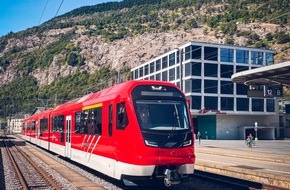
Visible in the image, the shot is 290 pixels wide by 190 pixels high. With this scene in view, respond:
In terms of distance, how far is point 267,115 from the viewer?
79438mm

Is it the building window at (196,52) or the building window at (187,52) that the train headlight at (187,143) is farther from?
the building window at (187,52)

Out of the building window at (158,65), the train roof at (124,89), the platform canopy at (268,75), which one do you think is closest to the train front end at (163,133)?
the train roof at (124,89)

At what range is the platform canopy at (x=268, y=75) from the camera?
20844 millimetres

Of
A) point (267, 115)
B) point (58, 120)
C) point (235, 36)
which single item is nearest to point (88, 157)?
point (58, 120)

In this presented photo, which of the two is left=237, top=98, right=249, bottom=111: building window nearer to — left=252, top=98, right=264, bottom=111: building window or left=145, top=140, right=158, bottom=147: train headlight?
left=252, top=98, right=264, bottom=111: building window

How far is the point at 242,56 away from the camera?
7712 cm

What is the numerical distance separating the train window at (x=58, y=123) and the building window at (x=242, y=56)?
56845 millimetres

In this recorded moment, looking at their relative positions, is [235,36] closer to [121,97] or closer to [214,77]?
[214,77]

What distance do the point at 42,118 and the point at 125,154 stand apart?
22.7 metres

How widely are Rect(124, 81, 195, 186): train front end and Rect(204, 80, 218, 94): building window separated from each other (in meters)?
60.6

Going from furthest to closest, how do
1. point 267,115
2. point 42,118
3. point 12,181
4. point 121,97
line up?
point 267,115, point 42,118, point 12,181, point 121,97

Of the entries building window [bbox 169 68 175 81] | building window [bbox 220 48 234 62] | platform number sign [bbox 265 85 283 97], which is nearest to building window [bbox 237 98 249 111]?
building window [bbox 220 48 234 62]

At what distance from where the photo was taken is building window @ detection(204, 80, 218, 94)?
72.8m

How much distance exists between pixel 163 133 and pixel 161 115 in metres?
0.72
